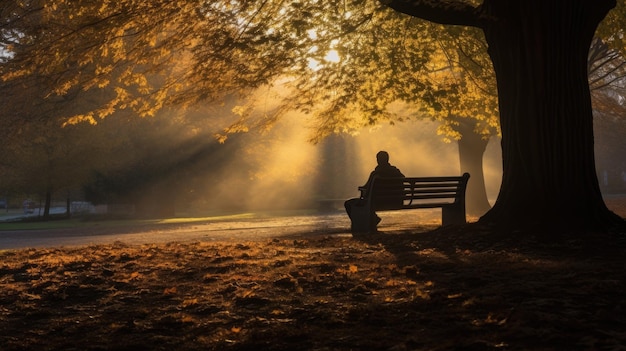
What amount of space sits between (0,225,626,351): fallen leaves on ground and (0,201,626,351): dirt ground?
0.01 m

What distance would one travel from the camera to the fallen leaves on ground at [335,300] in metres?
4.36

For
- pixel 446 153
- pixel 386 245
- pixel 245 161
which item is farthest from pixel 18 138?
pixel 446 153

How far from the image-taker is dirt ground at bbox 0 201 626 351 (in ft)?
14.3

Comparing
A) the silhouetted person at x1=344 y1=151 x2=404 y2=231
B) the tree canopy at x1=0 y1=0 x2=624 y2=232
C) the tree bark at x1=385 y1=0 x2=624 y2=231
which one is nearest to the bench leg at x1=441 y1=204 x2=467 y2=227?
the silhouetted person at x1=344 y1=151 x2=404 y2=231

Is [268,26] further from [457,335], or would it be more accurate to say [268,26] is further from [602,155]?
[602,155]

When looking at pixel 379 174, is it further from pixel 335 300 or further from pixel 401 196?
pixel 335 300

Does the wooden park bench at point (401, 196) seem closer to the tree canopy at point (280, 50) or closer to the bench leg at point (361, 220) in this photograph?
the bench leg at point (361, 220)

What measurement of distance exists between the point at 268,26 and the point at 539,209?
232 inches

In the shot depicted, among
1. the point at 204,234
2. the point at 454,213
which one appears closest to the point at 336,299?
the point at 454,213

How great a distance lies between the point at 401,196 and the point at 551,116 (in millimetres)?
3531

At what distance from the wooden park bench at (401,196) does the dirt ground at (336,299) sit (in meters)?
3.16

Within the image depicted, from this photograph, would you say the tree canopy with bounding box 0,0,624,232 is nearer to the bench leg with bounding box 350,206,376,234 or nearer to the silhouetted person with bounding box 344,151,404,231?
the silhouetted person with bounding box 344,151,404,231

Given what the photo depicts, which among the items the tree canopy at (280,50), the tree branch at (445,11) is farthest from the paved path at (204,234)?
the tree branch at (445,11)

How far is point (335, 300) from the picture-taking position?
18.0 ft
